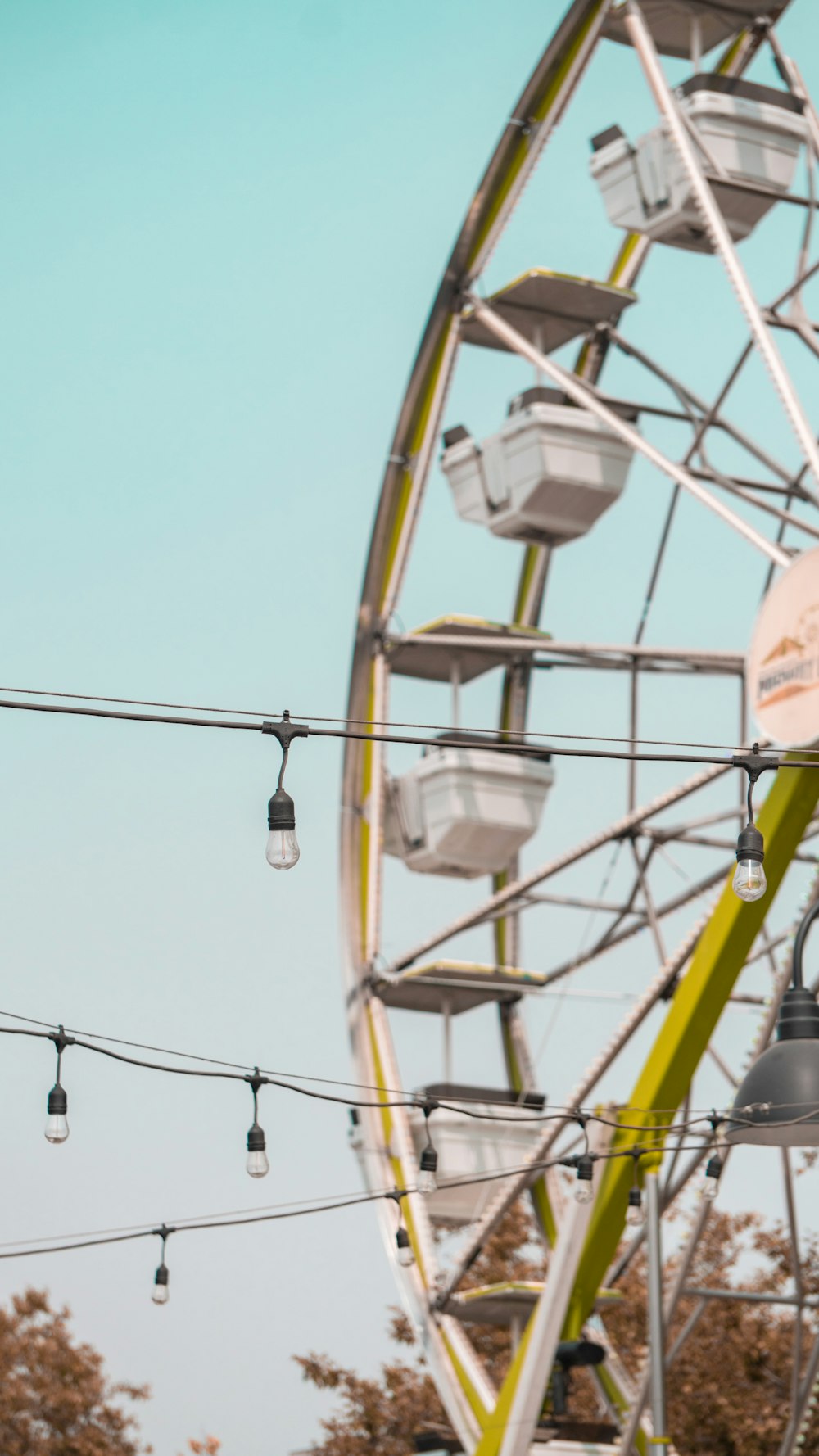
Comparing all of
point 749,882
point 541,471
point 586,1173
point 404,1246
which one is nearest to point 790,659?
point 586,1173

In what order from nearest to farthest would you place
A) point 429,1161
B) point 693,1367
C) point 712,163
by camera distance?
point 429,1161, point 712,163, point 693,1367

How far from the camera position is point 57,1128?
9.97 metres

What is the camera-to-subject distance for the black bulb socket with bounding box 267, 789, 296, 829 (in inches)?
301

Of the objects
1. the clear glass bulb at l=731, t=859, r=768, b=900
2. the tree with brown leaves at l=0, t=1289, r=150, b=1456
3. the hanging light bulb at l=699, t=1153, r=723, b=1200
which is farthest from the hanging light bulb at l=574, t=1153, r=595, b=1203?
the tree with brown leaves at l=0, t=1289, r=150, b=1456

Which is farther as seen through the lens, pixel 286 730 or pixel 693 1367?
pixel 693 1367

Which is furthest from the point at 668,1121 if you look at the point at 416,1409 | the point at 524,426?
the point at 416,1409

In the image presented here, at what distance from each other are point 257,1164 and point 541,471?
12.0 metres

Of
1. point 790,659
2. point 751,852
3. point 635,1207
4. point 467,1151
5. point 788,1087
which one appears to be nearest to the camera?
point 751,852

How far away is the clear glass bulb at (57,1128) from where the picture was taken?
988cm

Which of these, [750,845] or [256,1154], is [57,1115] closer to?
[256,1154]

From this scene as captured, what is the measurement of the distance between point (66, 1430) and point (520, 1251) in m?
9.09

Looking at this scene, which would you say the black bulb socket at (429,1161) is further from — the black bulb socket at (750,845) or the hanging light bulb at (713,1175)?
the black bulb socket at (750,845)

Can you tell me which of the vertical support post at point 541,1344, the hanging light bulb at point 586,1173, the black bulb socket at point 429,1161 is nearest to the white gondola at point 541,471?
the vertical support post at point 541,1344

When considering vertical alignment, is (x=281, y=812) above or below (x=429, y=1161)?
below
